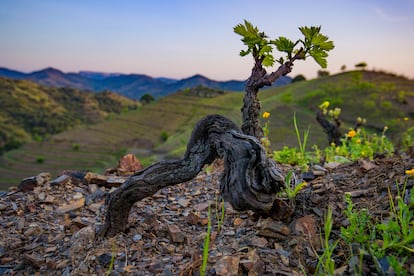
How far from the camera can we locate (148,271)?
2.58 m

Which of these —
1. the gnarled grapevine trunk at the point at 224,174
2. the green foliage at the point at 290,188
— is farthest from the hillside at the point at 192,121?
the gnarled grapevine trunk at the point at 224,174

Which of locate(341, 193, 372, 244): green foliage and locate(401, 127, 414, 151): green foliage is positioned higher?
locate(401, 127, 414, 151): green foliage

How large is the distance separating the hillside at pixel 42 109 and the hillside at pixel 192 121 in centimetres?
1806

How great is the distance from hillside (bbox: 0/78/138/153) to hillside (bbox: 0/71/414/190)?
18.1 m

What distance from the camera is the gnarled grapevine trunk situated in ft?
7.88

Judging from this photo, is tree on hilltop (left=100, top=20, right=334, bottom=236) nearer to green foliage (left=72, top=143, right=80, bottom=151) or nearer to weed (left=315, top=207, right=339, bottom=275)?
weed (left=315, top=207, right=339, bottom=275)

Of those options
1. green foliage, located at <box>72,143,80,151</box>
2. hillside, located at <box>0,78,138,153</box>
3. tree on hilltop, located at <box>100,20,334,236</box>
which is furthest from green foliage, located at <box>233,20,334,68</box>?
hillside, located at <box>0,78,138,153</box>

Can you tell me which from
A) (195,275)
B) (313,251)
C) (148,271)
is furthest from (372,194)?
(148,271)

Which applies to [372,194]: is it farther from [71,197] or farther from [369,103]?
[369,103]

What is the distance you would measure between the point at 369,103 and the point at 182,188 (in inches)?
506

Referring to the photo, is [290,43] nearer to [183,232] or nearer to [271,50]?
[271,50]

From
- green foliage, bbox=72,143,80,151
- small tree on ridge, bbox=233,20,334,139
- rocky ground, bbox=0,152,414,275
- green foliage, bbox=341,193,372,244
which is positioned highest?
small tree on ridge, bbox=233,20,334,139

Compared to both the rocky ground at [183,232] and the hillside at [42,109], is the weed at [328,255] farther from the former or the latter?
the hillside at [42,109]

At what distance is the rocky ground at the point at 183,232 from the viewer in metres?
2.54
